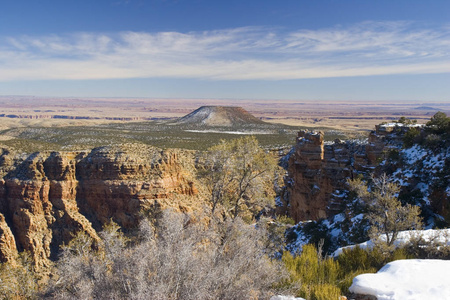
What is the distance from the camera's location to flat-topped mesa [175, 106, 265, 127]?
115m

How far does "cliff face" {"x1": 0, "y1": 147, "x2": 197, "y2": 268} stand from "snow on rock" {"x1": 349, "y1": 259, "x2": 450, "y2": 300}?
2282 centimetres

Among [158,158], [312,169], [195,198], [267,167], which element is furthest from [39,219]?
[312,169]

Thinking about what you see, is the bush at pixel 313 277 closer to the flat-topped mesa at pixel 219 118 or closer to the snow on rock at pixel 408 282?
the snow on rock at pixel 408 282

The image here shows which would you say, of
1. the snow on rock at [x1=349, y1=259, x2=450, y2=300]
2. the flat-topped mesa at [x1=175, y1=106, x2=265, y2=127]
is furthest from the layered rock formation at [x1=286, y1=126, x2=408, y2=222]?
the flat-topped mesa at [x1=175, y1=106, x2=265, y2=127]

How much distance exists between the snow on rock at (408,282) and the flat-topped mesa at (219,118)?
103 m

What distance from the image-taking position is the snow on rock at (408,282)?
587cm

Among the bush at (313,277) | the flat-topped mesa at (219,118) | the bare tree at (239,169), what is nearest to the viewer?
the bush at (313,277)

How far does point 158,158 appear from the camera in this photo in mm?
30875

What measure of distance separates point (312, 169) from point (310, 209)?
3446 millimetres

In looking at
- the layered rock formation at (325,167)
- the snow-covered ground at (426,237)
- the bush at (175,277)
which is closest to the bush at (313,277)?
the bush at (175,277)

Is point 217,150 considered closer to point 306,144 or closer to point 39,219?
point 306,144

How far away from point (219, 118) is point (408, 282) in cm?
11706

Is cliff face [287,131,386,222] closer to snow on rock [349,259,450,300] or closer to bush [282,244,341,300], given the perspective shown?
bush [282,244,341,300]

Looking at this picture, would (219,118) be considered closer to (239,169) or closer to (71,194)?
(71,194)
